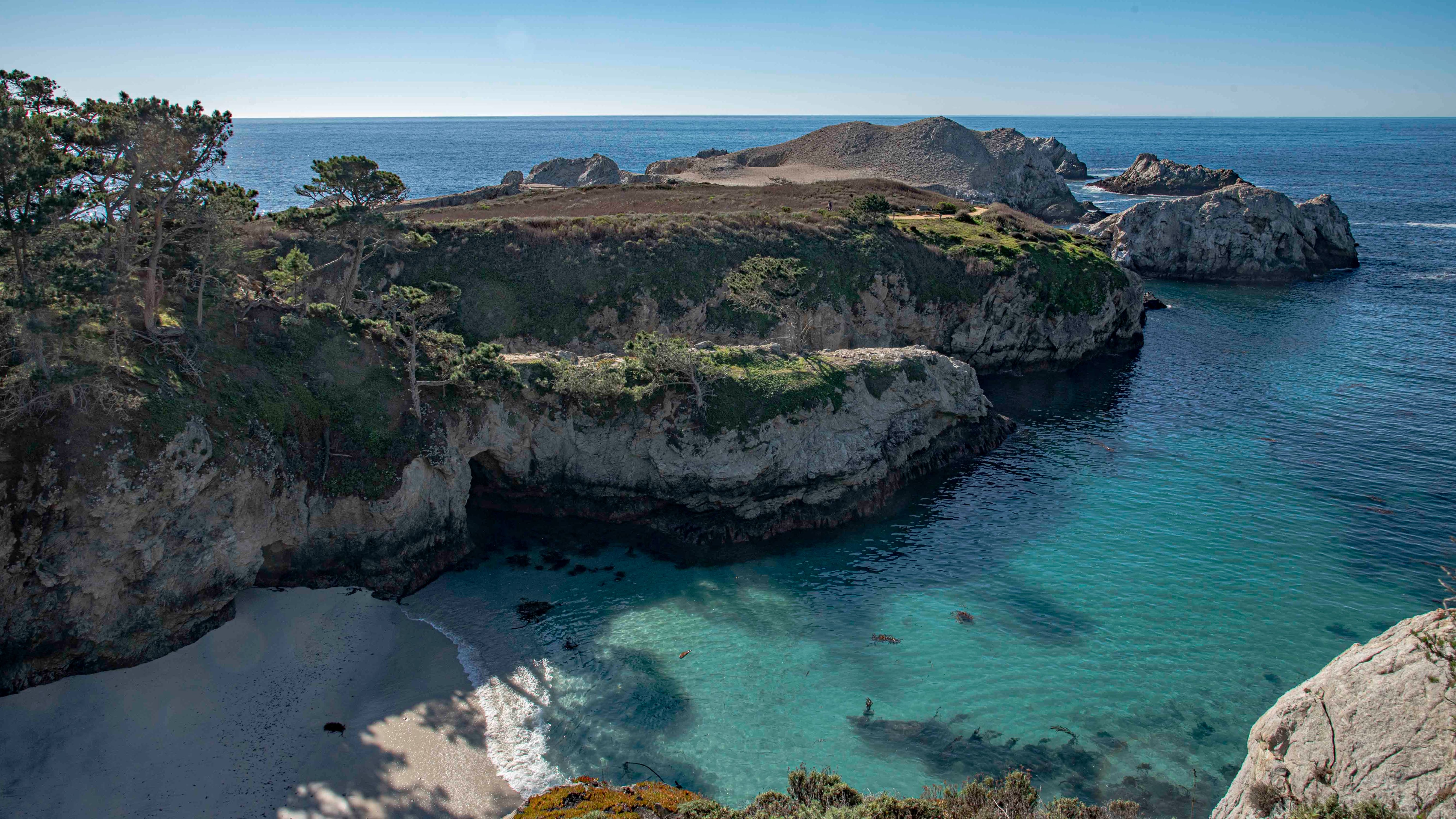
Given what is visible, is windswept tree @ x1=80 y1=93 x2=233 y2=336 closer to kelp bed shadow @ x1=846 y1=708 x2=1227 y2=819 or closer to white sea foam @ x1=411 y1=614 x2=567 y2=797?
white sea foam @ x1=411 y1=614 x2=567 y2=797

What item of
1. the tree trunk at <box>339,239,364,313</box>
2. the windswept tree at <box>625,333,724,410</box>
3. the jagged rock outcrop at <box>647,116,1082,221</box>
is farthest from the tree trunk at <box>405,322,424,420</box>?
the jagged rock outcrop at <box>647,116,1082,221</box>

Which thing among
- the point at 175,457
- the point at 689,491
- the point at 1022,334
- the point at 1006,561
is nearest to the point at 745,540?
the point at 689,491

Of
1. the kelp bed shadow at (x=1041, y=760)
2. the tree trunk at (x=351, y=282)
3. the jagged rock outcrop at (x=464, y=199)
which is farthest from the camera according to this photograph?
the jagged rock outcrop at (x=464, y=199)

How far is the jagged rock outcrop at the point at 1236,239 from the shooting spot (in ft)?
298

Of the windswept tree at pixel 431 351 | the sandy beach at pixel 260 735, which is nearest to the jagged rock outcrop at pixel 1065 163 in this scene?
the windswept tree at pixel 431 351

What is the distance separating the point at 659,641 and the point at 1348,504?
1469 inches

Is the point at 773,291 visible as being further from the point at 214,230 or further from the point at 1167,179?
the point at 1167,179

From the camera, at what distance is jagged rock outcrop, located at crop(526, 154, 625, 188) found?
130 m

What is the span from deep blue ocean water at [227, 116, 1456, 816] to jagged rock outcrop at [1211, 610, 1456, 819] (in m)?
7.72

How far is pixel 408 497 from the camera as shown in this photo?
34.2 m

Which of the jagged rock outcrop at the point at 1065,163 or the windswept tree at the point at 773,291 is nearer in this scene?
the windswept tree at the point at 773,291

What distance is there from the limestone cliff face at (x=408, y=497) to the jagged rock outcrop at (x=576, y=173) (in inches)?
3762

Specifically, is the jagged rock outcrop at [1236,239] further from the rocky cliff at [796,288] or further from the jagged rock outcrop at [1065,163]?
the jagged rock outcrop at [1065,163]

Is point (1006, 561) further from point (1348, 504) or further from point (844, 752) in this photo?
point (1348, 504)
